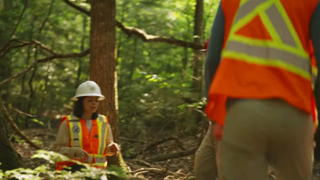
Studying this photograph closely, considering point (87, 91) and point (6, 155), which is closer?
point (6, 155)

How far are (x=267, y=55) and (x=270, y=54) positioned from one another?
0.05 feet

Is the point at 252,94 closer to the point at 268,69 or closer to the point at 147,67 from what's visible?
the point at 268,69

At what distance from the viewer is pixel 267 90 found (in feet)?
6.71

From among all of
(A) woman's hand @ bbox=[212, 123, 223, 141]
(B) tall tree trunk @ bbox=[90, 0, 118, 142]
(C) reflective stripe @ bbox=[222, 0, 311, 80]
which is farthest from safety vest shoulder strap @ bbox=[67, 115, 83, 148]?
(C) reflective stripe @ bbox=[222, 0, 311, 80]

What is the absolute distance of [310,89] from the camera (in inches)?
85.9

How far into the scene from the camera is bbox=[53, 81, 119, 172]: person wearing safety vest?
16.5 feet

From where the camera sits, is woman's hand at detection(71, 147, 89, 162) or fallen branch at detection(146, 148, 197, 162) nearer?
woman's hand at detection(71, 147, 89, 162)

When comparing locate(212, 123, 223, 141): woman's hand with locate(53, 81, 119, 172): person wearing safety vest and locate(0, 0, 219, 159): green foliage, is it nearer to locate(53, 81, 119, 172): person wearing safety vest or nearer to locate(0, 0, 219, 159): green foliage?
locate(53, 81, 119, 172): person wearing safety vest

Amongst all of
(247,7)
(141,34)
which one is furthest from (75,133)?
(141,34)

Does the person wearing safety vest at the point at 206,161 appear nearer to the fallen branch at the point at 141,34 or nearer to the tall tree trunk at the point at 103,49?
the tall tree trunk at the point at 103,49

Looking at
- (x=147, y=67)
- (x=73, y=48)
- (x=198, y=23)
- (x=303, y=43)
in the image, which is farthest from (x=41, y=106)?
(x=303, y=43)

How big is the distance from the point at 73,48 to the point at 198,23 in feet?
24.6

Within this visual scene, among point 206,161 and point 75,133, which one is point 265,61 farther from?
point 75,133

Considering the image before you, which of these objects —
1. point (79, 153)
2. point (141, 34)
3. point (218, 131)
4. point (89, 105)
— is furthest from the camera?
point (141, 34)
